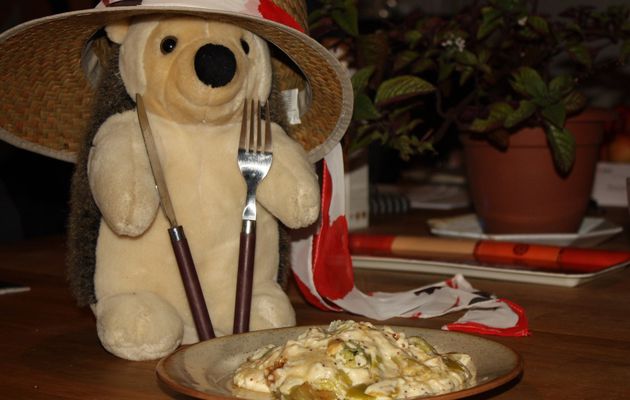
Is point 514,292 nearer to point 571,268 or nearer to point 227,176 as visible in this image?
point 571,268

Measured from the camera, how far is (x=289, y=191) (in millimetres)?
803

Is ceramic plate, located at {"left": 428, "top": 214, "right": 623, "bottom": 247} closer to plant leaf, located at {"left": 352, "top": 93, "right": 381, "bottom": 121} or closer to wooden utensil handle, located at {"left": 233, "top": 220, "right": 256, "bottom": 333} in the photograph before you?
plant leaf, located at {"left": 352, "top": 93, "right": 381, "bottom": 121}

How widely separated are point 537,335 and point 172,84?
373mm

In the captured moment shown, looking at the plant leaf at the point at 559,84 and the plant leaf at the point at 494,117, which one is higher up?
the plant leaf at the point at 559,84

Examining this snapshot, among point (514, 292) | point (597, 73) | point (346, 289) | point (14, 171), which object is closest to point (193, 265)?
point (346, 289)

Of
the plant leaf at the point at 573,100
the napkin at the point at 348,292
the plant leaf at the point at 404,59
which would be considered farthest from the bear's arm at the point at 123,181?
the plant leaf at the point at 573,100

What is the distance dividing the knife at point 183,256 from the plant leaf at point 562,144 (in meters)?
0.59

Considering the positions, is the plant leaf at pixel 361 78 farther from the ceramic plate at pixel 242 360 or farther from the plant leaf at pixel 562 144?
the ceramic plate at pixel 242 360

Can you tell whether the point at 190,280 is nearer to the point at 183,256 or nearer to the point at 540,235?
the point at 183,256

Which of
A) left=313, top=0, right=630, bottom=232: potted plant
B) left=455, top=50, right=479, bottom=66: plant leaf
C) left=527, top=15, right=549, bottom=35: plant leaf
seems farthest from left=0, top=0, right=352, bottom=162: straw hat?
left=527, top=15, right=549, bottom=35: plant leaf

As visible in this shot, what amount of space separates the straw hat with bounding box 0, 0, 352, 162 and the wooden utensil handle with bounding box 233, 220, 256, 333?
156mm

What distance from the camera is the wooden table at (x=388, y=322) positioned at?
0.66 meters

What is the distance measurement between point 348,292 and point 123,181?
0.92ft

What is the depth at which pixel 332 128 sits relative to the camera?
913mm
